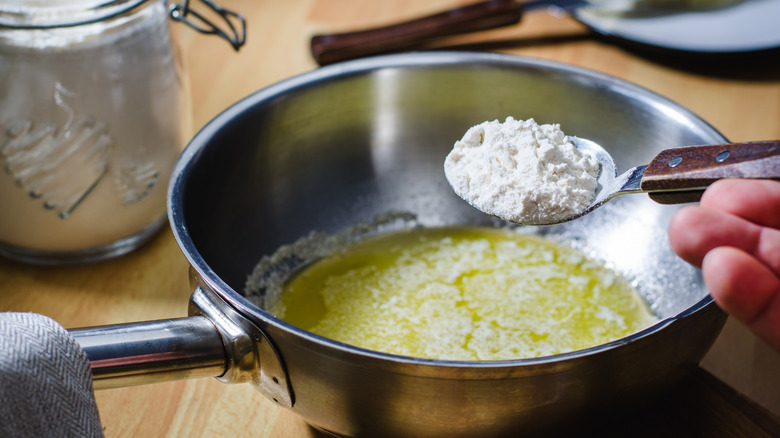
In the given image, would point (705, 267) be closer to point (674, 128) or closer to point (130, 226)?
point (674, 128)

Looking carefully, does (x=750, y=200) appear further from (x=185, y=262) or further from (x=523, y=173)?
(x=185, y=262)

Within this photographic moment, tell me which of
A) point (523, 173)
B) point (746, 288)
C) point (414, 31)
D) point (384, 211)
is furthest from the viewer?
point (414, 31)

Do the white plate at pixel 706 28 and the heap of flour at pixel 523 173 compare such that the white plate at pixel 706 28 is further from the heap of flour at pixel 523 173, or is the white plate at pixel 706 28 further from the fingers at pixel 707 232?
the fingers at pixel 707 232

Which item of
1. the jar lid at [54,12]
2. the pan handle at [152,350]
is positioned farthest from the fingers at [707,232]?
the jar lid at [54,12]

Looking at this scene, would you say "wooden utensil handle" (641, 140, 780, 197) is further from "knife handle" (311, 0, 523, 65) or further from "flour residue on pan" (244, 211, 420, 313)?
"knife handle" (311, 0, 523, 65)

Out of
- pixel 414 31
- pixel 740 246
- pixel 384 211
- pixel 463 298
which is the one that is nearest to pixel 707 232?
pixel 740 246

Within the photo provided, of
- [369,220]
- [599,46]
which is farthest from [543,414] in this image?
[599,46]

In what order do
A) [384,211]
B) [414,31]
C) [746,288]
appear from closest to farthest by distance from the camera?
[746,288]
[384,211]
[414,31]

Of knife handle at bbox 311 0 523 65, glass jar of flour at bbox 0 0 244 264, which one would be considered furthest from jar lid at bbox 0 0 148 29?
knife handle at bbox 311 0 523 65
